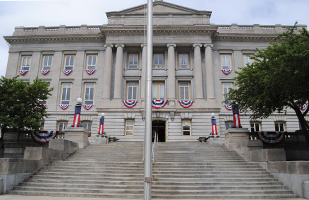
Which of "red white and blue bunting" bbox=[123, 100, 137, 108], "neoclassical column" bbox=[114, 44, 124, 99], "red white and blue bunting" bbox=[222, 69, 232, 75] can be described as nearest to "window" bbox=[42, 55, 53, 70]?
"neoclassical column" bbox=[114, 44, 124, 99]

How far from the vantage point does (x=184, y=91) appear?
3391 cm

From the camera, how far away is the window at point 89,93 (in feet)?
Answer: 112

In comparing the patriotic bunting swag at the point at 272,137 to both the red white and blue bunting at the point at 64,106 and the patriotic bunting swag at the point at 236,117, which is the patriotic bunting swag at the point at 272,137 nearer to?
the patriotic bunting swag at the point at 236,117

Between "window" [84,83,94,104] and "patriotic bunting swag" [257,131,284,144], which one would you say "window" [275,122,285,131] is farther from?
"window" [84,83,94,104]

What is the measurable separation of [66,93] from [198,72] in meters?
17.9

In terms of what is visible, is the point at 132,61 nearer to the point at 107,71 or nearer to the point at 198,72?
the point at 107,71

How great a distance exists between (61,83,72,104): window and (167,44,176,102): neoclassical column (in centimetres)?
1343

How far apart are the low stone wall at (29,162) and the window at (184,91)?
18.2 meters

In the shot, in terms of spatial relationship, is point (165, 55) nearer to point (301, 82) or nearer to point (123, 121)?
point (123, 121)

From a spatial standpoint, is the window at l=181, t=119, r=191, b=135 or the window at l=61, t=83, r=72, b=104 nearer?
the window at l=181, t=119, r=191, b=135

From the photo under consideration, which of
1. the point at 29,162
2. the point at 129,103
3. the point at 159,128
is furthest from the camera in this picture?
the point at 159,128

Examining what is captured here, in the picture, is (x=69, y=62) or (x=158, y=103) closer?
(x=158, y=103)

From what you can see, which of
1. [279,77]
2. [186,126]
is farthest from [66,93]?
[279,77]

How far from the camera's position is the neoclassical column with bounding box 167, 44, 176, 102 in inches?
1272
